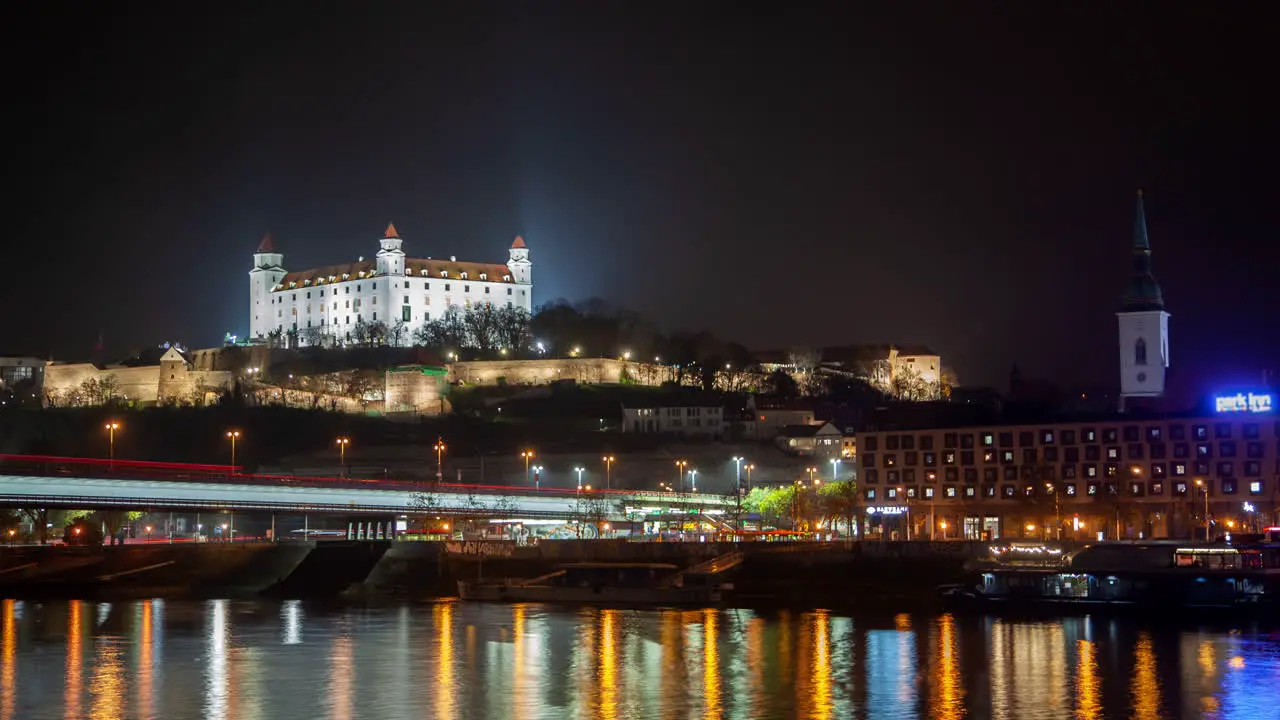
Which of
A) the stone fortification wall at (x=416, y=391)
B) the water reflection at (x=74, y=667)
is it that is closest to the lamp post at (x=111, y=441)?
the water reflection at (x=74, y=667)

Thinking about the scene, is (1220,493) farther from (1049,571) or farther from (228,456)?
(228,456)

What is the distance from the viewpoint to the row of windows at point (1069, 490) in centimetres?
10231

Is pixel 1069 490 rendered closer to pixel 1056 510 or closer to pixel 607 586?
pixel 1056 510

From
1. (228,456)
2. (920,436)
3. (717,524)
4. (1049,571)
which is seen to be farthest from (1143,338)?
(228,456)

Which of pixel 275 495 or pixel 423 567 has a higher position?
pixel 275 495

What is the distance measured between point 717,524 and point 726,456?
44115 millimetres

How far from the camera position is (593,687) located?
4494cm

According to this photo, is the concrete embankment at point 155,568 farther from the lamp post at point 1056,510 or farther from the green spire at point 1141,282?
the green spire at point 1141,282

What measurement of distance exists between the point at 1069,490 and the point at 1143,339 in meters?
44.7

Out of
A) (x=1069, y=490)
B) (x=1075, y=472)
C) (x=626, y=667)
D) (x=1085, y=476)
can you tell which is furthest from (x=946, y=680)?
(x=1075, y=472)

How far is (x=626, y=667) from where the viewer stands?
1933 inches

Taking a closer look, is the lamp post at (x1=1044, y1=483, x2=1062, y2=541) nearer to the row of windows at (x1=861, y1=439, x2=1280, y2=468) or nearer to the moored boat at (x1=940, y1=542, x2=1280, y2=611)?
the row of windows at (x1=861, y1=439, x2=1280, y2=468)

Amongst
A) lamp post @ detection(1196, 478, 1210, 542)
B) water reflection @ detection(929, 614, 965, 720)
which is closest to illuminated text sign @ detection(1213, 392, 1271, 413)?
lamp post @ detection(1196, 478, 1210, 542)

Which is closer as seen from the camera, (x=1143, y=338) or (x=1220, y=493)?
(x=1220, y=493)
